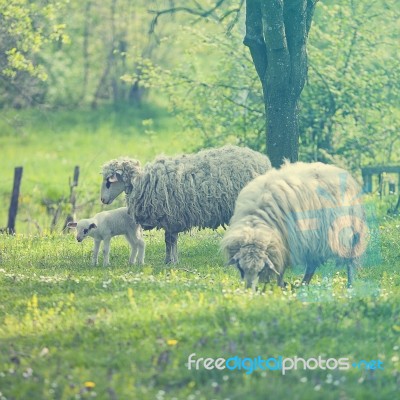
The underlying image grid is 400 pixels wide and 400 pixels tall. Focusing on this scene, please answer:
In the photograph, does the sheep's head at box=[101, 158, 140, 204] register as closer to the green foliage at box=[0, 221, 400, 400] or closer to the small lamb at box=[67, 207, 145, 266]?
the small lamb at box=[67, 207, 145, 266]

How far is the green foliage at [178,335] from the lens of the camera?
698cm

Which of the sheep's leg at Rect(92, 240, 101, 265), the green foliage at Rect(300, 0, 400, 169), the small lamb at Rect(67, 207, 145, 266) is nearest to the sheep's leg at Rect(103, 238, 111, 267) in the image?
the small lamb at Rect(67, 207, 145, 266)

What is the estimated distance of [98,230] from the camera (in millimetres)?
12711

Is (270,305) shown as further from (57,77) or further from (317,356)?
(57,77)

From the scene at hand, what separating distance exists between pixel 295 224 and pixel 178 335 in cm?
277

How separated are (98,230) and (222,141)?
7.60 meters

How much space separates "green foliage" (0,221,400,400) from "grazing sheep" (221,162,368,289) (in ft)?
1.11

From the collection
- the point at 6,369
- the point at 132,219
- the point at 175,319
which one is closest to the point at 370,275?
the point at 132,219

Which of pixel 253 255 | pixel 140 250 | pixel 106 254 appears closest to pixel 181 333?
pixel 253 255

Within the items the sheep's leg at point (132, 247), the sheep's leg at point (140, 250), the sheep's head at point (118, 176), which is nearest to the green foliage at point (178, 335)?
the sheep's leg at point (140, 250)

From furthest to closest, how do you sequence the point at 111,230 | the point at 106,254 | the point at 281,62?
1. the point at 281,62
2. the point at 111,230
3. the point at 106,254

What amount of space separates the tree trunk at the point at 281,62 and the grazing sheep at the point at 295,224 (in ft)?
9.53

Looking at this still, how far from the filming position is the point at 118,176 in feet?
43.1

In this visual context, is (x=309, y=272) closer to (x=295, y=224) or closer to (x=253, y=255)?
(x=295, y=224)
